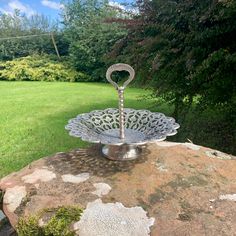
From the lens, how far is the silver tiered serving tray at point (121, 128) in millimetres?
1571

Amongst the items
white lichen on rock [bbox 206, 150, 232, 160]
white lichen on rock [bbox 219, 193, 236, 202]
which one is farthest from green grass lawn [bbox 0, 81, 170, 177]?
white lichen on rock [bbox 219, 193, 236, 202]

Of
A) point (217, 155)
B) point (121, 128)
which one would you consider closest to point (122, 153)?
point (121, 128)

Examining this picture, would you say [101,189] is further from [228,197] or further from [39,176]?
[228,197]

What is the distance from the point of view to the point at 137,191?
4.68ft

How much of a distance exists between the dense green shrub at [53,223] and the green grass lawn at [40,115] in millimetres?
1859

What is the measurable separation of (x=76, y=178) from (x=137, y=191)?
30cm

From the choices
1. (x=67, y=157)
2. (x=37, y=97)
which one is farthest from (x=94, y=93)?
(x=67, y=157)

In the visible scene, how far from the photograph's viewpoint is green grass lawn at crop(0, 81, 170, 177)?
11.9 ft

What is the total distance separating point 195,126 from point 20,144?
2155 millimetres

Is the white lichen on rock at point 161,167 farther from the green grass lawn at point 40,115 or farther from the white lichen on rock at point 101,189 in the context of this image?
the green grass lawn at point 40,115

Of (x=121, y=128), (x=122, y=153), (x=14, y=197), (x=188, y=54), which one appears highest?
(x=188, y=54)

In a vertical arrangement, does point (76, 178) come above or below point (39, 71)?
above

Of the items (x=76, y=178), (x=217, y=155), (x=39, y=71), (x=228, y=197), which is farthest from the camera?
(x=39, y=71)

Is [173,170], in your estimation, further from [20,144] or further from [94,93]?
[94,93]
